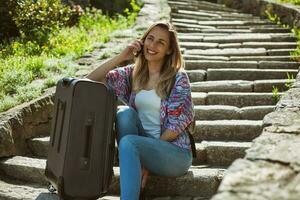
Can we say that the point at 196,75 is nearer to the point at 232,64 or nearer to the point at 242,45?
Result: the point at 232,64

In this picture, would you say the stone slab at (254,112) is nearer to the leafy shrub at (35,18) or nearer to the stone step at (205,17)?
the leafy shrub at (35,18)

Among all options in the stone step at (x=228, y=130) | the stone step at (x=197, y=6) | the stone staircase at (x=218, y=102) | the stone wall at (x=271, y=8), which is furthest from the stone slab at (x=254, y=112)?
the stone step at (x=197, y=6)

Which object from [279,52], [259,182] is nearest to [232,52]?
[279,52]

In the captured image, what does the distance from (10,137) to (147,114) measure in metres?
1.17

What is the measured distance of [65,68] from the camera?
5168 mm

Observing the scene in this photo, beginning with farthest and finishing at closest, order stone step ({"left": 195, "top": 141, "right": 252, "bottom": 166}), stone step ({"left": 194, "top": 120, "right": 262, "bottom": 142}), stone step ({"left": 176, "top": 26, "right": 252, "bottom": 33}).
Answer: stone step ({"left": 176, "top": 26, "right": 252, "bottom": 33}) < stone step ({"left": 194, "top": 120, "right": 262, "bottom": 142}) < stone step ({"left": 195, "top": 141, "right": 252, "bottom": 166})

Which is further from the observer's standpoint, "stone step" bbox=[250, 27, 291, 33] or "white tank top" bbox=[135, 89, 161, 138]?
"stone step" bbox=[250, 27, 291, 33]

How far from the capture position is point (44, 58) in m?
5.62

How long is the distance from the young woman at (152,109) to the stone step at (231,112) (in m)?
1.12

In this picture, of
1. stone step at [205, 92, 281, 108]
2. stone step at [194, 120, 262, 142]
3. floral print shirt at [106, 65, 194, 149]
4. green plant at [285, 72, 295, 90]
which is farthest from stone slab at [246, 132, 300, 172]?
green plant at [285, 72, 295, 90]

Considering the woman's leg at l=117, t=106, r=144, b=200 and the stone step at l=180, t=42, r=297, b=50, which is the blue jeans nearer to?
the woman's leg at l=117, t=106, r=144, b=200

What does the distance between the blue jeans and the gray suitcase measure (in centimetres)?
11

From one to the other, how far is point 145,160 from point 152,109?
37 cm

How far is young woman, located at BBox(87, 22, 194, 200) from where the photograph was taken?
2926mm
